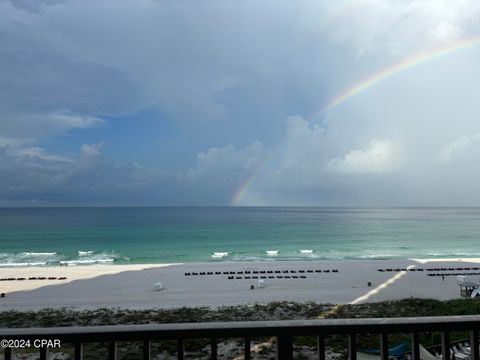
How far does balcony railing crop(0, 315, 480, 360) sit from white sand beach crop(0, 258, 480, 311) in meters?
15.4

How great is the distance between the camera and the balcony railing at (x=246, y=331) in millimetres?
1698

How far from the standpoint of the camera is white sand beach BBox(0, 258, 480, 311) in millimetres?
17816

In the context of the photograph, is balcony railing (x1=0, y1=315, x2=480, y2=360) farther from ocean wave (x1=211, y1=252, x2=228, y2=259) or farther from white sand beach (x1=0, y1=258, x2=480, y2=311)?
Result: ocean wave (x1=211, y1=252, x2=228, y2=259)

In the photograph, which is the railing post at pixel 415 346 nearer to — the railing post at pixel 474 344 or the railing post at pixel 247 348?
the railing post at pixel 474 344

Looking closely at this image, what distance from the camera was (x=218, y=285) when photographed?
21797 millimetres

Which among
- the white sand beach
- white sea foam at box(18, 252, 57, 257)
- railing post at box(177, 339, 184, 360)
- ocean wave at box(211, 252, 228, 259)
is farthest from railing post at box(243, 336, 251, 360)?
white sea foam at box(18, 252, 57, 257)

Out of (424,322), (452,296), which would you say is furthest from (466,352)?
(452,296)

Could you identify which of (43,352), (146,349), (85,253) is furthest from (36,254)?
(146,349)

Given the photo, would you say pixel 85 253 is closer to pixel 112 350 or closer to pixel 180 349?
pixel 112 350

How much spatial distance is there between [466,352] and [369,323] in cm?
833

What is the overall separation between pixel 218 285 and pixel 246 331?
20.9 meters

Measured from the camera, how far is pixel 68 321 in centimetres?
1344

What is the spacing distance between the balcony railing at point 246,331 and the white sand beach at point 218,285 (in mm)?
15437

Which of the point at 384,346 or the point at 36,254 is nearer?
the point at 384,346
